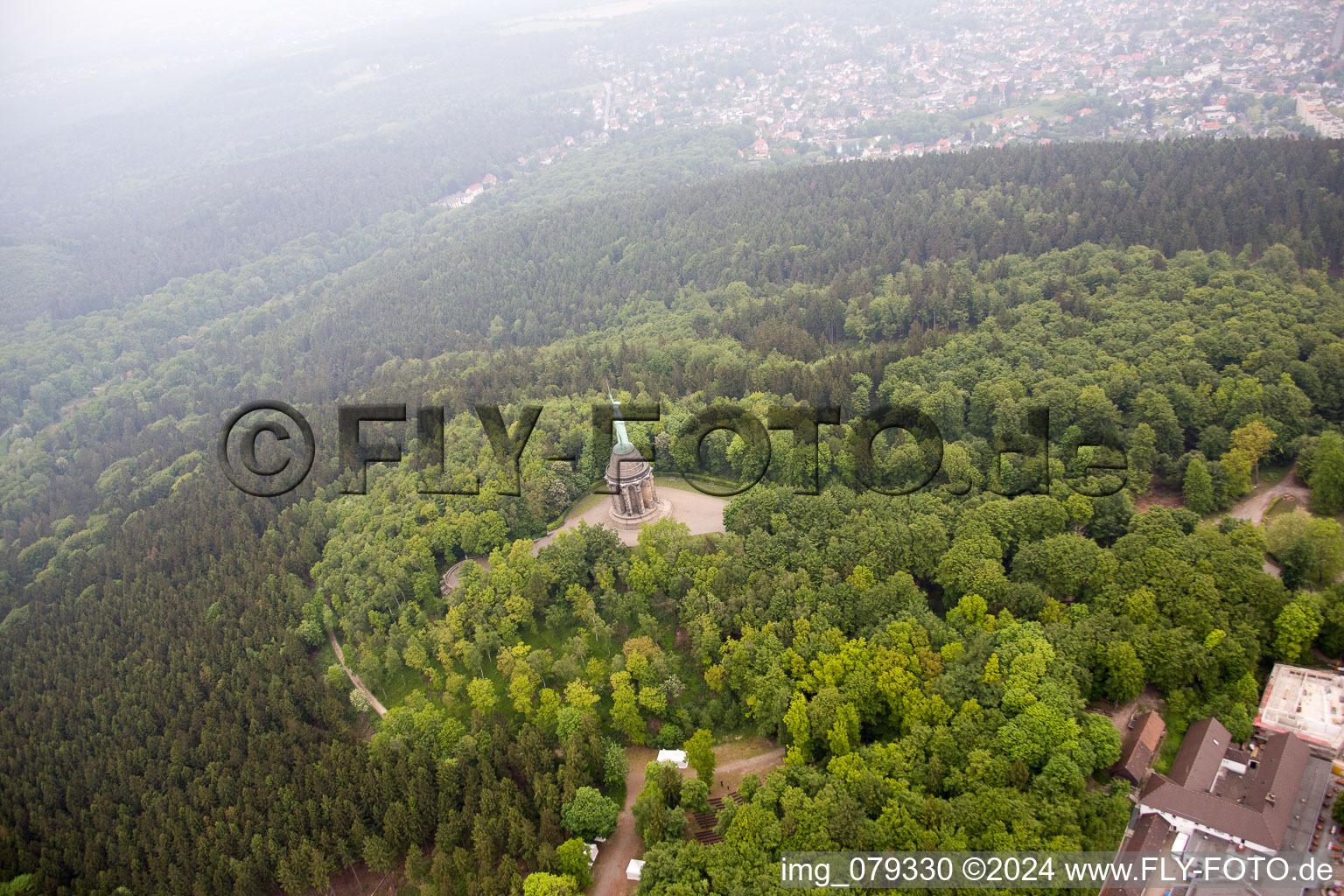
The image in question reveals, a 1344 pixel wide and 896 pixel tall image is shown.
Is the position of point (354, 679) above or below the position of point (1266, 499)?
below

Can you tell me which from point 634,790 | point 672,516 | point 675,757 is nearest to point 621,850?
point 634,790

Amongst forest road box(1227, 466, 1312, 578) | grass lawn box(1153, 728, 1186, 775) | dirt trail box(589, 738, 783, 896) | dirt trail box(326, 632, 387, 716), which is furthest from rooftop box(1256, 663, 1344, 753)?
dirt trail box(326, 632, 387, 716)

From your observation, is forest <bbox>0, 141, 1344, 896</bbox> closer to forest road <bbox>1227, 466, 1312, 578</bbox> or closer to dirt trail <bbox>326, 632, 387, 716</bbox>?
dirt trail <bbox>326, 632, 387, 716</bbox>

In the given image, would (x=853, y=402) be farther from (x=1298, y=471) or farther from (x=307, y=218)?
(x=307, y=218)

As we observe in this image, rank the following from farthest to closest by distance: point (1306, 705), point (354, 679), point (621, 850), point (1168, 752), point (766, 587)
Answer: point (354, 679), point (766, 587), point (621, 850), point (1306, 705), point (1168, 752)

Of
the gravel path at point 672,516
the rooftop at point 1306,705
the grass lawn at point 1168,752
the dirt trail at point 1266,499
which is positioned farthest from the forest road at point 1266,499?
the gravel path at point 672,516

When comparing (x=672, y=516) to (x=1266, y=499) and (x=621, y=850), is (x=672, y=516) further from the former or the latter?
(x=1266, y=499)
